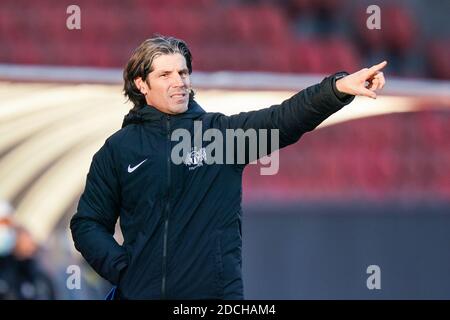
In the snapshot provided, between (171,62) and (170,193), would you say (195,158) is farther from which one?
(171,62)

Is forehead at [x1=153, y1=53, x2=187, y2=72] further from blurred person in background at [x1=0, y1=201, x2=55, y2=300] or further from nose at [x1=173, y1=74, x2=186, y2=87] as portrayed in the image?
blurred person in background at [x1=0, y1=201, x2=55, y2=300]

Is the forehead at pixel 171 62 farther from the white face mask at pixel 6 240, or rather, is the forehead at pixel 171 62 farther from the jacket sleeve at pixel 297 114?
the white face mask at pixel 6 240

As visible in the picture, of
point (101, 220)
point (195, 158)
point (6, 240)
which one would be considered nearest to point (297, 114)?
point (195, 158)

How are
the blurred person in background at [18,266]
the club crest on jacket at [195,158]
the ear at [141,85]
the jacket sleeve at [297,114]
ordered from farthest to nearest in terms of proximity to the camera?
the blurred person in background at [18,266] < the ear at [141,85] < the club crest on jacket at [195,158] < the jacket sleeve at [297,114]

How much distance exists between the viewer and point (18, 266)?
5051 mm

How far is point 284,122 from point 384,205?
3.00 metres

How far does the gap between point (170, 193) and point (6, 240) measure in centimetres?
258

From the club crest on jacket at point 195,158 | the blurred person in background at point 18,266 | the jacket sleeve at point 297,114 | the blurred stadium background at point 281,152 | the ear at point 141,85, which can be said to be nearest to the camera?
the jacket sleeve at point 297,114

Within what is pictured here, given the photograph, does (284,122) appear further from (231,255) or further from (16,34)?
(16,34)

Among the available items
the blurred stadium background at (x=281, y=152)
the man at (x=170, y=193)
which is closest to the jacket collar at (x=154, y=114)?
the man at (x=170, y=193)

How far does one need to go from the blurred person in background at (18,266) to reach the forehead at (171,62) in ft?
8.27

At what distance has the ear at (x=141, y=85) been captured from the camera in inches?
109

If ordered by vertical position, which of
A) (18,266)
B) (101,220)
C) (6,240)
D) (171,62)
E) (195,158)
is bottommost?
(18,266)

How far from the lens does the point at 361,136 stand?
5688 millimetres
